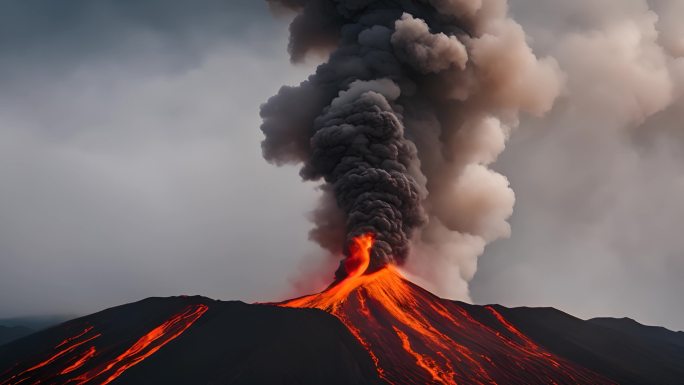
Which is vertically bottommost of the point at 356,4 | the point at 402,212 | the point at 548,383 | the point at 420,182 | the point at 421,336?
the point at 548,383

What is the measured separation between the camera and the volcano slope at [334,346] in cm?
2530

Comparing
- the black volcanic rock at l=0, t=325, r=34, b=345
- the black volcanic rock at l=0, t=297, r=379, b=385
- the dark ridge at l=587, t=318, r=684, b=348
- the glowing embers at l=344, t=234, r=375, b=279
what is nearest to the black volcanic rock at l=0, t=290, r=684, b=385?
the black volcanic rock at l=0, t=297, r=379, b=385

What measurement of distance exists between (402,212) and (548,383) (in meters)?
13.7

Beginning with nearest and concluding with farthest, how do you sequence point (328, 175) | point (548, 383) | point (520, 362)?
point (548, 383) < point (520, 362) < point (328, 175)

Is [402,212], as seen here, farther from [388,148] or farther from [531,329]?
[531,329]

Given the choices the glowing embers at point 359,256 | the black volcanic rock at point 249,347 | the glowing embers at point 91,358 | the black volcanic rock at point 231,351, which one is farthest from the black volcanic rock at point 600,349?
the glowing embers at point 91,358

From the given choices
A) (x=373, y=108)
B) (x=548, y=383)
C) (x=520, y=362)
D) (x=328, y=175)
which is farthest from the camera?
(x=328, y=175)

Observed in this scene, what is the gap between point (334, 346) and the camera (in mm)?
26828

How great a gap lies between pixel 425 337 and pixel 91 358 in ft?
59.0

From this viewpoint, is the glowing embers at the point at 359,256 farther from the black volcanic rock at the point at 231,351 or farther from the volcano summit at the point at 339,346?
the black volcanic rock at the point at 231,351

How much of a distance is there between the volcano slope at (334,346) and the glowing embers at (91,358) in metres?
0.09

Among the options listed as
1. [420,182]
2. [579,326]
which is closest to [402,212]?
[420,182]

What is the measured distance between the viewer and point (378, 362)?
26.6 m

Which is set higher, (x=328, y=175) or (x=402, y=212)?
(x=328, y=175)
